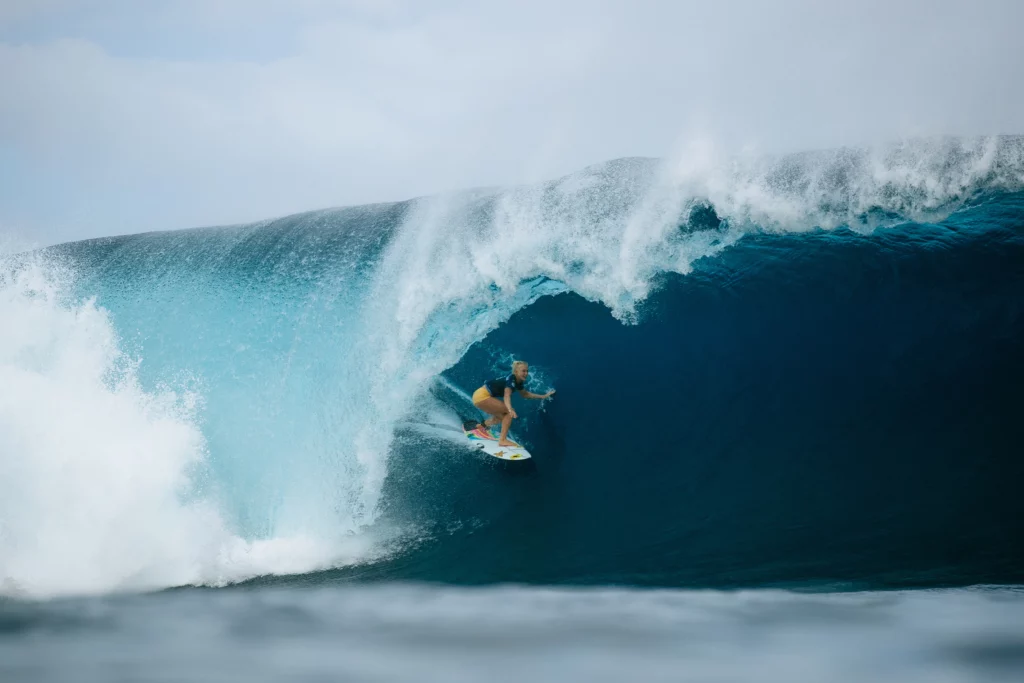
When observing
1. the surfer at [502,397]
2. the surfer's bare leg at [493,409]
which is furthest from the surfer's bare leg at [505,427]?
the surfer's bare leg at [493,409]

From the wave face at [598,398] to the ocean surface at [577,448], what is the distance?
0.13 ft

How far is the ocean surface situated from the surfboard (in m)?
0.14

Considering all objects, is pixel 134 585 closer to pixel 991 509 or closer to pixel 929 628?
pixel 929 628

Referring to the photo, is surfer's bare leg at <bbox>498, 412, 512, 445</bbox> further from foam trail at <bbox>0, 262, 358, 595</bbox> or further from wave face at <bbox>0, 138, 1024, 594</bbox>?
foam trail at <bbox>0, 262, 358, 595</bbox>

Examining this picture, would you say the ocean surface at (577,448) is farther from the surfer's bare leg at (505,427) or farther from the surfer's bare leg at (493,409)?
the surfer's bare leg at (493,409)

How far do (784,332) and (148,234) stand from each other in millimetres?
17764

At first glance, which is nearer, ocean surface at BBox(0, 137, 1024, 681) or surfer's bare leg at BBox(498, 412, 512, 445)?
ocean surface at BBox(0, 137, 1024, 681)

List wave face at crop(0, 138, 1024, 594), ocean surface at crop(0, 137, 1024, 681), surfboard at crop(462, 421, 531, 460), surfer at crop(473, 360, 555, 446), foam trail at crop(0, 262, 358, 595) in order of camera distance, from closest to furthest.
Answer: ocean surface at crop(0, 137, 1024, 681) < wave face at crop(0, 138, 1024, 594) < foam trail at crop(0, 262, 358, 595) < surfer at crop(473, 360, 555, 446) < surfboard at crop(462, 421, 531, 460)

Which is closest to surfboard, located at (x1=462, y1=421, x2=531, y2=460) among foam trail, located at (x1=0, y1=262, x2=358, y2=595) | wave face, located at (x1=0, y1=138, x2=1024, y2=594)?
wave face, located at (x1=0, y1=138, x2=1024, y2=594)

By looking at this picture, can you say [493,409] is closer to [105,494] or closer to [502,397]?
[502,397]

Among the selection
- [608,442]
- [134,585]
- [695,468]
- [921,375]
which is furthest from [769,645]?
[134,585]

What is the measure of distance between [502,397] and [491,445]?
57cm

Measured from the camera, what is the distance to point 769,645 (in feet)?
10.8

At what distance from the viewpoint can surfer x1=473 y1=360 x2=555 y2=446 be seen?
21.8 ft
